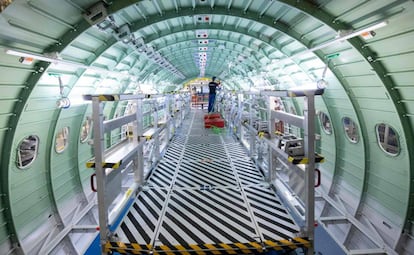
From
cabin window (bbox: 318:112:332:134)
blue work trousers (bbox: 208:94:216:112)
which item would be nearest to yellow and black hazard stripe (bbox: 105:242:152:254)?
cabin window (bbox: 318:112:332:134)

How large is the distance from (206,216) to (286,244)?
1413mm

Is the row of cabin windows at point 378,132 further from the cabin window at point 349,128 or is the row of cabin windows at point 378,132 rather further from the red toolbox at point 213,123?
the red toolbox at point 213,123

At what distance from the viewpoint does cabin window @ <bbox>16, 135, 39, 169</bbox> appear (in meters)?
6.16

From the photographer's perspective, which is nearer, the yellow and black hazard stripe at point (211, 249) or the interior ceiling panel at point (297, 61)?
the yellow and black hazard stripe at point (211, 249)

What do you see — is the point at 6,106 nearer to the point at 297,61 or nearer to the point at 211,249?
the point at 211,249

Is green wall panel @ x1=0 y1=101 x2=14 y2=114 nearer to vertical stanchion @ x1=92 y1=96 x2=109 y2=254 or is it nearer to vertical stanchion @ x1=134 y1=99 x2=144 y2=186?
vertical stanchion @ x1=134 y1=99 x2=144 y2=186

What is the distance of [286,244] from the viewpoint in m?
3.57

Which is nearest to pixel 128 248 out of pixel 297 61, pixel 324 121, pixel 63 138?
pixel 63 138

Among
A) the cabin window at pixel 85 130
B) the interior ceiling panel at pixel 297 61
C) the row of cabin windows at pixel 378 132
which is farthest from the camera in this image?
the cabin window at pixel 85 130

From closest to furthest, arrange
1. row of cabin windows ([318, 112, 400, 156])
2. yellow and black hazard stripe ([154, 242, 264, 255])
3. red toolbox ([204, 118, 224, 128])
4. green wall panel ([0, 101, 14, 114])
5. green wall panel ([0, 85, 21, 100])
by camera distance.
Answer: yellow and black hazard stripe ([154, 242, 264, 255]), green wall panel ([0, 85, 21, 100]), green wall panel ([0, 101, 14, 114]), row of cabin windows ([318, 112, 400, 156]), red toolbox ([204, 118, 224, 128])

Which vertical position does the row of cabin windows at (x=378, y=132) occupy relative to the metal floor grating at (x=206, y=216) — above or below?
above

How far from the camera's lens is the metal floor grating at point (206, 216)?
3568 mm

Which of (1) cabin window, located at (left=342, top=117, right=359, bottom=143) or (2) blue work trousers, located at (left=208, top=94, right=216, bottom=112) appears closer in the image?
(1) cabin window, located at (left=342, top=117, right=359, bottom=143)

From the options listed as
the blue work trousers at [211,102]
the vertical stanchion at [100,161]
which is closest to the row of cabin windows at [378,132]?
the vertical stanchion at [100,161]
